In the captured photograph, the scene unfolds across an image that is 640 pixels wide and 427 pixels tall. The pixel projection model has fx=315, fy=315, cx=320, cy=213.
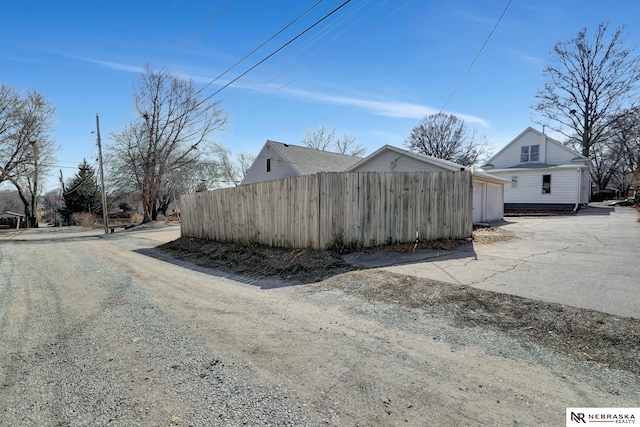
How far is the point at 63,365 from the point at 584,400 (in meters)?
4.41

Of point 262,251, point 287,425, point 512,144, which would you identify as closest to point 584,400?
point 287,425

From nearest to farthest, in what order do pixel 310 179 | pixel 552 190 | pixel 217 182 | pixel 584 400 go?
pixel 584 400
pixel 310 179
pixel 552 190
pixel 217 182

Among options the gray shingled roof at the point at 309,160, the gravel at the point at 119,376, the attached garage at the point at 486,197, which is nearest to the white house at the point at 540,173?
the attached garage at the point at 486,197

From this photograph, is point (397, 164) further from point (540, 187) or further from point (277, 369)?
point (277, 369)

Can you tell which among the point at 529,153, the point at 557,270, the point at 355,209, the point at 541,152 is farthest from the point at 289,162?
the point at 541,152

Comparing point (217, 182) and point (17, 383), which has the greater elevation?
point (217, 182)

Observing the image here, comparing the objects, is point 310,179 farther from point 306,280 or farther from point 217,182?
point 217,182

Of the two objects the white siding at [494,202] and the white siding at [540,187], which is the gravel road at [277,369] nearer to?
the white siding at [494,202]

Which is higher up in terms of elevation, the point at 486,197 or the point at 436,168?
the point at 436,168

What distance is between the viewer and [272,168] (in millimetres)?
23094

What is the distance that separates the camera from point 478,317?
3.96m

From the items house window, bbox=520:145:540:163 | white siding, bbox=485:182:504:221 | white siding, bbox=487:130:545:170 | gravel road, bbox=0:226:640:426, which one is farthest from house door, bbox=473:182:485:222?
gravel road, bbox=0:226:640:426

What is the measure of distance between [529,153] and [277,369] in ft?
88.3

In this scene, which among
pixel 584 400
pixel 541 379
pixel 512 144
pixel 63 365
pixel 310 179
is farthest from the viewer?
pixel 512 144
